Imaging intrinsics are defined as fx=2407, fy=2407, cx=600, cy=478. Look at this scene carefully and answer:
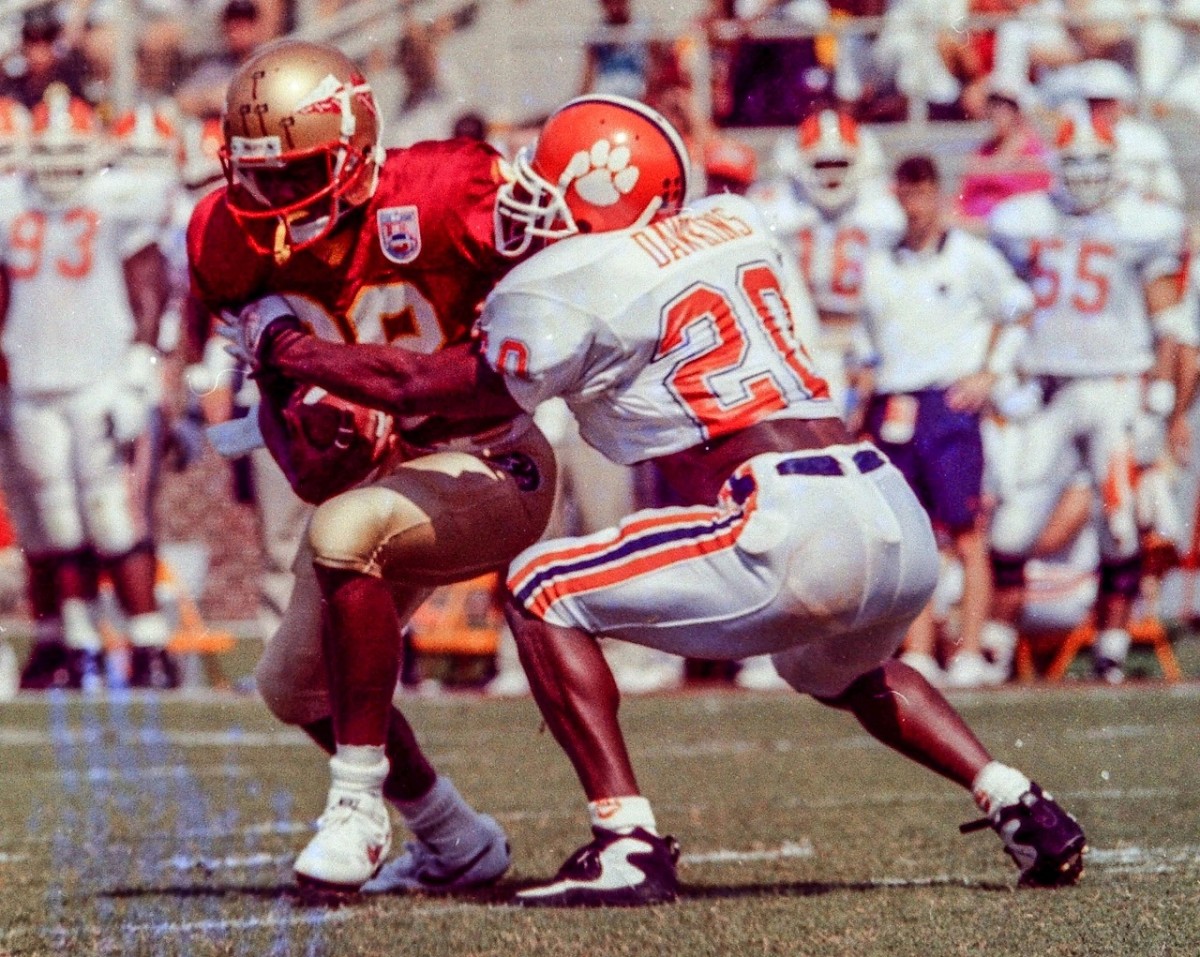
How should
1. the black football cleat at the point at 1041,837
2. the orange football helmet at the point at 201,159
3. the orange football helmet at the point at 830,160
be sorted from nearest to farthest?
the black football cleat at the point at 1041,837 < the orange football helmet at the point at 830,160 < the orange football helmet at the point at 201,159

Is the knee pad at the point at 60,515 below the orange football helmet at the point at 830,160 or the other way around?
below

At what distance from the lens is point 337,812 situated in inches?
152

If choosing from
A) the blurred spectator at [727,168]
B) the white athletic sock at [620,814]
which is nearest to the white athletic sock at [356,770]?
the white athletic sock at [620,814]

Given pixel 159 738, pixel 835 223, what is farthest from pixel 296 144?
pixel 835 223

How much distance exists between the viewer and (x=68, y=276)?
8.35m

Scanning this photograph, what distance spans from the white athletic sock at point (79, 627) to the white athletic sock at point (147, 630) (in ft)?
0.50

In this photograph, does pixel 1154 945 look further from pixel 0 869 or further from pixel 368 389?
pixel 0 869

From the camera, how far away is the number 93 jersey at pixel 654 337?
12.1 feet

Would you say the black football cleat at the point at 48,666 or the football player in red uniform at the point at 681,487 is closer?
the football player in red uniform at the point at 681,487

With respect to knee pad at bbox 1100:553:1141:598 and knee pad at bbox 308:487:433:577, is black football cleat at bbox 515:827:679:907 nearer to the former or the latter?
knee pad at bbox 308:487:433:577

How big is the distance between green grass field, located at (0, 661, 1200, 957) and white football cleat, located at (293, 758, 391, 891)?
0.19 feet

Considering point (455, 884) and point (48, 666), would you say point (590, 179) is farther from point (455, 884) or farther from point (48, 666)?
point (48, 666)

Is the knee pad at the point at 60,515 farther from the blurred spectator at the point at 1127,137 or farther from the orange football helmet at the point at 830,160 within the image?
the blurred spectator at the point at 1127,137

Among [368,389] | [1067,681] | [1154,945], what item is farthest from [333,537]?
[1067,681]
